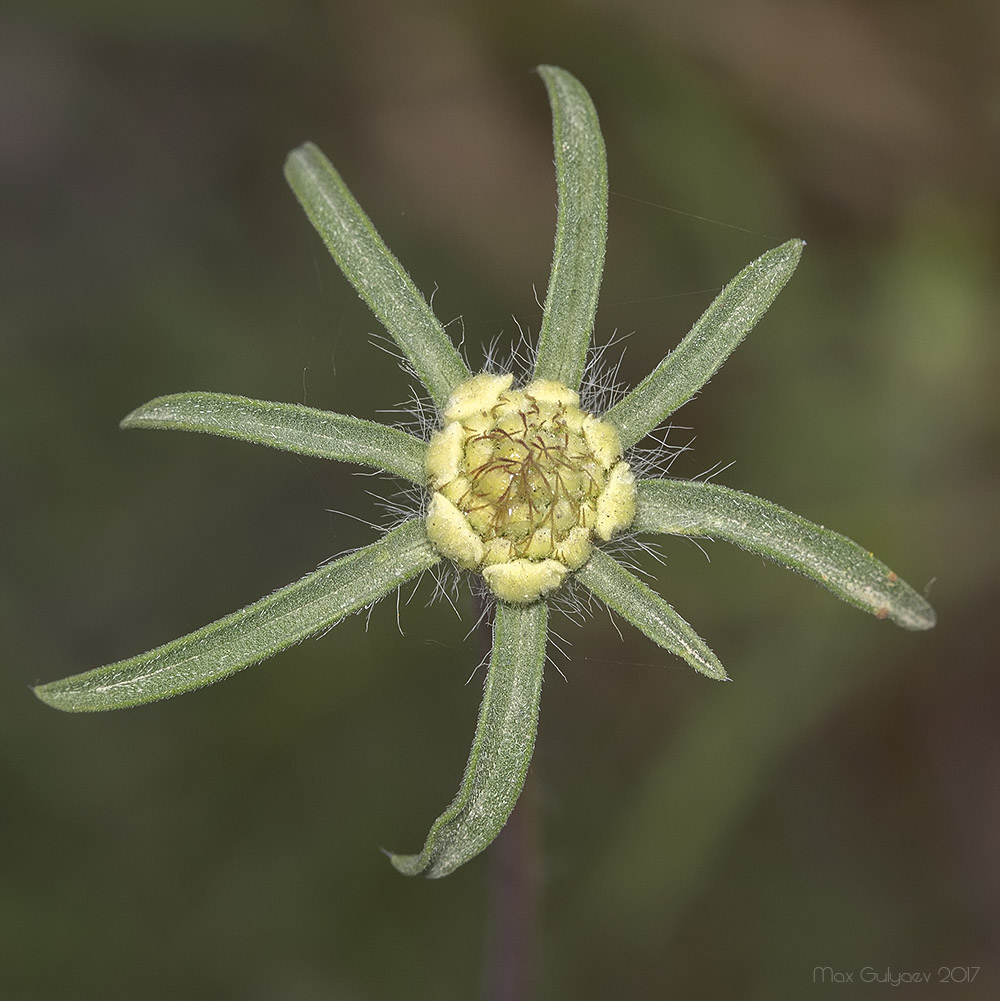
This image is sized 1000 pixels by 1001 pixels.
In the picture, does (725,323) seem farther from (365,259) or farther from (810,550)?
(365,259)

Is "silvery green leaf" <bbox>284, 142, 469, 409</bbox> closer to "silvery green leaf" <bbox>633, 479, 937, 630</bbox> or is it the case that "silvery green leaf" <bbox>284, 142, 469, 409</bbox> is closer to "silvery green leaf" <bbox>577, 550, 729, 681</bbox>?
"silvery green leaf" <bbox>577, 550, 729, 681</bbox>

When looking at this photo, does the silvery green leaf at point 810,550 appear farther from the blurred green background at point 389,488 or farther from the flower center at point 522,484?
the blurred green background at point 389,488

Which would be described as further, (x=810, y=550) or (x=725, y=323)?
(x=725, y=323)

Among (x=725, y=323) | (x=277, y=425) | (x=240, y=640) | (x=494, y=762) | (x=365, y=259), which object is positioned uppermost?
(x=365, y=259)

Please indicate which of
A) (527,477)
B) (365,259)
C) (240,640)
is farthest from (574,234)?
Result: (240,640)

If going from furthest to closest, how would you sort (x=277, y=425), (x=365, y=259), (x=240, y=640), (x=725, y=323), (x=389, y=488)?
(x=389, y=488), (x=365, y=259), (x=725, y=323), (x=277, y=425), (x=240, y=640)

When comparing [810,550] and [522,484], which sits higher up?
[522,484]
